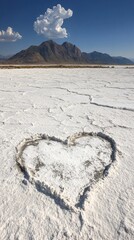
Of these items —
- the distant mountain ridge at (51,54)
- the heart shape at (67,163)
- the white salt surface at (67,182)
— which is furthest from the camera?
the distant mountain ridge at (51,54)

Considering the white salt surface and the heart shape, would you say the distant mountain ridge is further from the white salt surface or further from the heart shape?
the heart shape

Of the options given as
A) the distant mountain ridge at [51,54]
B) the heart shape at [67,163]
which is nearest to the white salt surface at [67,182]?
the heart shape at [67,163]

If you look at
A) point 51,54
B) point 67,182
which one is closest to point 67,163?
point 67,182

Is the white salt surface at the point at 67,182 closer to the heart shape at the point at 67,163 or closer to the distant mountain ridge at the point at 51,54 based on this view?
the heart shape at the point at 67,163

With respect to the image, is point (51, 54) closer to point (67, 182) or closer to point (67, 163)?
point (67, 163)

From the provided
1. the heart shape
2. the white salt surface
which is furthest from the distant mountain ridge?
the heart shape

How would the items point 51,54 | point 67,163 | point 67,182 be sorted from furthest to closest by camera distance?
point 51,54, point 67,163, point 67,182

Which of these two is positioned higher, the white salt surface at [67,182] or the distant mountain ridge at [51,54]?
the white salt surface at [67,182]

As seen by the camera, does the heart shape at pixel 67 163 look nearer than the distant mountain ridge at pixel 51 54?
Yes

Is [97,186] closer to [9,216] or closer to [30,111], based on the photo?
[9,216]

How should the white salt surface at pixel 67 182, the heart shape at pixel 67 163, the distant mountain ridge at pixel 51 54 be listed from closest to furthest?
the white salt surface at pixel 67 182, the heart shape at pixel 67 163, the distant mountain ridge at pixel 51 54
